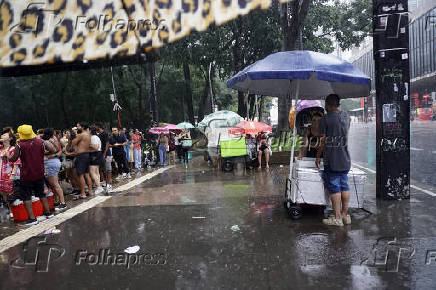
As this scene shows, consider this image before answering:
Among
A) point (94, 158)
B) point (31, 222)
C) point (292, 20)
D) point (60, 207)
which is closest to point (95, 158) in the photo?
point (94, 158)

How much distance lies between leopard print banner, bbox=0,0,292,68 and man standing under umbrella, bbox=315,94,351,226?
3.23 m

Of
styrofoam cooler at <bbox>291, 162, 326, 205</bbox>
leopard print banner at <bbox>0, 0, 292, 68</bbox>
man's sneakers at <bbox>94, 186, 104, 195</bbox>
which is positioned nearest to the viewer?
leopard print banner at <bbox>0, 0, 292, 68</bbox>

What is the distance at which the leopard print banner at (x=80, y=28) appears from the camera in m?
2.27

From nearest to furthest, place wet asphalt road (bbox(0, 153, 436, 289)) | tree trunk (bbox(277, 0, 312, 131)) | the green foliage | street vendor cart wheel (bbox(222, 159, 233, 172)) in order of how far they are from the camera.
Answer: wet asphalt road (bbox(0, 153, 436, 289)), street vendor cart wheel (bbox(222, 159, 233, 172)), tree trunk (bbox(277, 0, 312, 131)), the green foliage

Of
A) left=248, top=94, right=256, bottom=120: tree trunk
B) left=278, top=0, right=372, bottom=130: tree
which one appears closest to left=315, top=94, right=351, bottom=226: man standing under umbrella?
left=278, top=0, right=372, bottom=130: tree

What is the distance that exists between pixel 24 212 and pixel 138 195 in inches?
98.9

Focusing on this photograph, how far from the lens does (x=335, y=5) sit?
24.7 m

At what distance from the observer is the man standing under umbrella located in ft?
17.3

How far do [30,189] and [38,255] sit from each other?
2088 mm

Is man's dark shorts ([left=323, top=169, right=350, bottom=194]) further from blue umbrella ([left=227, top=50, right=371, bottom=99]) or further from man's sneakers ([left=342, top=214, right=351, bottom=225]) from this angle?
blue umbrella ([left=227, top=50, right=371, bottom=99])

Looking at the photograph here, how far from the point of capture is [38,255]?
182 inches

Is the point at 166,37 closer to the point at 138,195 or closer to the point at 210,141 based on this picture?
the point at 138,195

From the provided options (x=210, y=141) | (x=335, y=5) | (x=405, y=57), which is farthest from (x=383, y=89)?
(x=335, y=5)

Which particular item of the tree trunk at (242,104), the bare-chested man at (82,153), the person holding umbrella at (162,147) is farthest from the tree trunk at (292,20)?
the tree trunk at (242,104)
